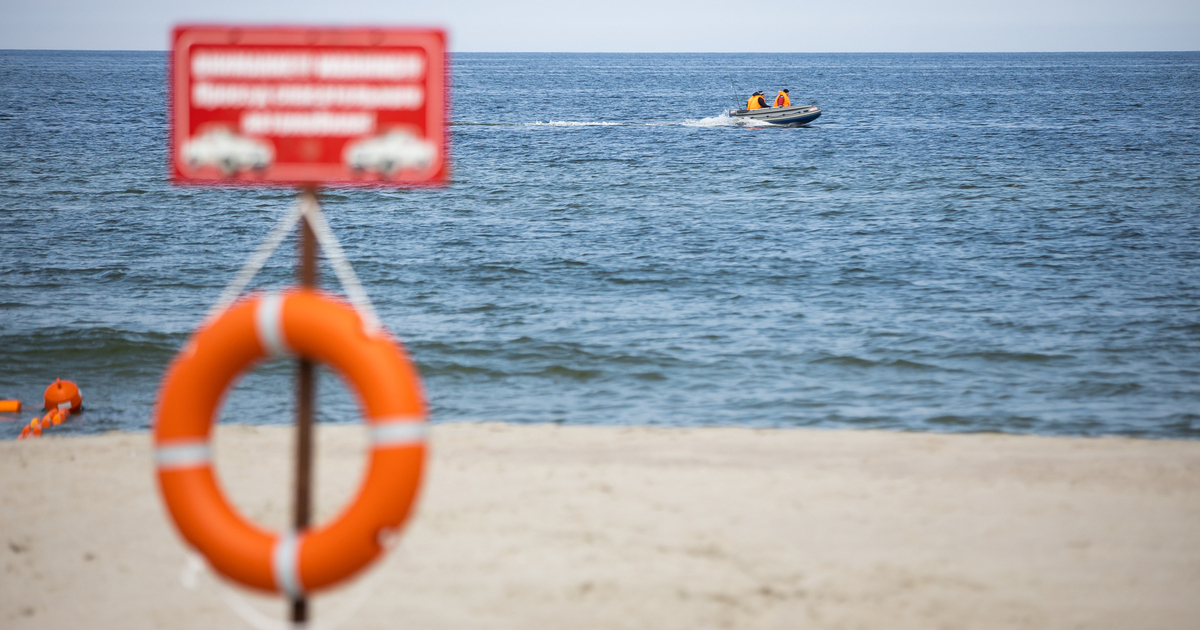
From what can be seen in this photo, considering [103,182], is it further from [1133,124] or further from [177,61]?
[1133,124]

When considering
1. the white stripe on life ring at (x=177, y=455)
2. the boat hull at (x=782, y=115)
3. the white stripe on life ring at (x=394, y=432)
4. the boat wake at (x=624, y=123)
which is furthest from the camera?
the boat wake at (x=624, y=123)

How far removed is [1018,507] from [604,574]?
2577mm

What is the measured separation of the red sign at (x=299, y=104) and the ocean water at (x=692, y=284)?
17.6 ft

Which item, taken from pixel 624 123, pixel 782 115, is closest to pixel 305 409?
pixel 782 115

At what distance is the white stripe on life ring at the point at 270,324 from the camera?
2896mm

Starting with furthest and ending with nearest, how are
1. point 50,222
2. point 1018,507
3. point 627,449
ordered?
point 50,222
point 627,449
point 1018,507

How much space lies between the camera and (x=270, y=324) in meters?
2.90

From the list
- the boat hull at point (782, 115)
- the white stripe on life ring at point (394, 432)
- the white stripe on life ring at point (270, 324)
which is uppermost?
the boat hull at point (782, 115)

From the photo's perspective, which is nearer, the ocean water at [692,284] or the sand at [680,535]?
the sand at [680,535]

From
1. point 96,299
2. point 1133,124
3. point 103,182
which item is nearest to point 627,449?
point 96,299

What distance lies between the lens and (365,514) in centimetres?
286

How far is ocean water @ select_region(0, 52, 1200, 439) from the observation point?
8.80 m

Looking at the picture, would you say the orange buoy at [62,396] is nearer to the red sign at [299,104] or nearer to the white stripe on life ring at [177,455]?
the white stripe on life ring at [177,455]

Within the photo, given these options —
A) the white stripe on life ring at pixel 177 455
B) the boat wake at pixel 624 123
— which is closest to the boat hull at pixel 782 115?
the boat wake at pixel 624 123
